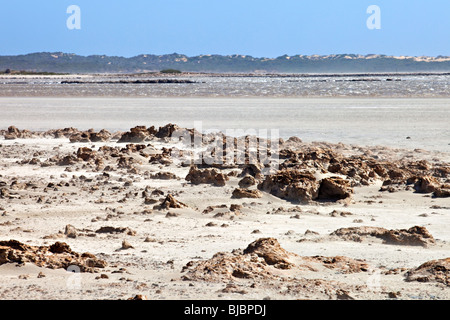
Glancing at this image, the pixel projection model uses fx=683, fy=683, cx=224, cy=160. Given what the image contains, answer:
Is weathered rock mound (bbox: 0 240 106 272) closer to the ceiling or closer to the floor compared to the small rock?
closer to the ceiling

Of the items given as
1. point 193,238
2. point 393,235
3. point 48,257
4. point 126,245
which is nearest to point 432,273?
point 393,235

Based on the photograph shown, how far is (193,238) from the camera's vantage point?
22.9ft

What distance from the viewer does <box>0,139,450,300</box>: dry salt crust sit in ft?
16.4

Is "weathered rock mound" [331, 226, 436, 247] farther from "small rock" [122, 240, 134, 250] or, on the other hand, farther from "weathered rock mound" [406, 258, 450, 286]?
"small rock" [122, 240, 134, 250]

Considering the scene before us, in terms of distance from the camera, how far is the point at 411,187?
31.7 ft

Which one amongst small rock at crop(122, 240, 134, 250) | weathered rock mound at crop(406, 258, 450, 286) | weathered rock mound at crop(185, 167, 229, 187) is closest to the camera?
weathered rock mound at crop(406, 258, 450, 286)

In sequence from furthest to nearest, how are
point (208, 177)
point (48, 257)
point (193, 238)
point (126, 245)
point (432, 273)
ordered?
point (208, 177), point (193, 238), point (126, 245), point (48, 257), point (432, 273)

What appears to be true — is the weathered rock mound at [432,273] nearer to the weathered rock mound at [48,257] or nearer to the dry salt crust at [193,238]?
the dry salt crust at [193,238]

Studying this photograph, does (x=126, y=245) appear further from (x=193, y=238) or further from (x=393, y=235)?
(x=393, y=235)

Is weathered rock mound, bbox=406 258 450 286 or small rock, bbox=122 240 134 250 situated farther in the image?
small rock, bbox=122 240 134 250

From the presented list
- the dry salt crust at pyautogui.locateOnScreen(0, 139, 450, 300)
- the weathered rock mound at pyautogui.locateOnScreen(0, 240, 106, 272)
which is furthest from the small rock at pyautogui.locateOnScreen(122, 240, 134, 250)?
the weathered rock mound at pyautogui.locateOnScreen(0, 240, 106, 272)

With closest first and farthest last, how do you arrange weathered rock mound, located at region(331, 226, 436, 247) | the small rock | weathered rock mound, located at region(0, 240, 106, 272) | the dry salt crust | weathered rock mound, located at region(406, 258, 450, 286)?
the dry salt crust → weathered rock mound, located at region(406, 258, 450, 286) → weathered rock mound, located at region(0, 240, 106, 272) → the small rock → weathered rock mound, located at region(331, 226, 436, 247)
